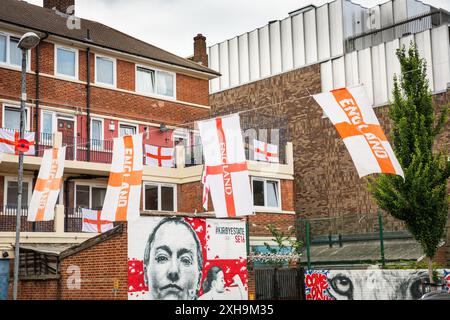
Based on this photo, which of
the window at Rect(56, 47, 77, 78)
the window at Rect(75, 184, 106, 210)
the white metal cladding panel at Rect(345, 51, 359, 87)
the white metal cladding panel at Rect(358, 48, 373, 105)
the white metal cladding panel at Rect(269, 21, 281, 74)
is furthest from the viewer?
the white metal cladding panel at Rect(269, 21, 281, 74)

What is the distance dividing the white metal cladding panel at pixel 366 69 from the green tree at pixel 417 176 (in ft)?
56.5

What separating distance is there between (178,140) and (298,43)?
12284mm

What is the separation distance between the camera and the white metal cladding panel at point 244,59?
42.3 m

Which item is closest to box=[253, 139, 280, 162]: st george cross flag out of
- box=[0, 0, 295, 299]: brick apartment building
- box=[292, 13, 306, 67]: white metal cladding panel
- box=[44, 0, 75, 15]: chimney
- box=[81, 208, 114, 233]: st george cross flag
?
box=[0, 0, 295, 299]: brick apartment building

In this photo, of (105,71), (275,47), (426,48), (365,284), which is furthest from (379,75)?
(365,284)

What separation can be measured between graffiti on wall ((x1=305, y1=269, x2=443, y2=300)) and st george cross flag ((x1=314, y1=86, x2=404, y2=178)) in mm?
6055

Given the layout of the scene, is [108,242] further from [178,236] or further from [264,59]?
[264,59]

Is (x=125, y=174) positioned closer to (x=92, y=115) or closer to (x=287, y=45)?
(x=92, y=115)

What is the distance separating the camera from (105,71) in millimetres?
29172

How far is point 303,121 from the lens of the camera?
37906mm

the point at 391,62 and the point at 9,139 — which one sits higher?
the point at 391,62

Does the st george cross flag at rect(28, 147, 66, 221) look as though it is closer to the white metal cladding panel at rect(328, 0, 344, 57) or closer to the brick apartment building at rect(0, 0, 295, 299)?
the brick apartment building at rect(0, 0, 295, 299)

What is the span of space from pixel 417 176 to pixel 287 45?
24040 mm

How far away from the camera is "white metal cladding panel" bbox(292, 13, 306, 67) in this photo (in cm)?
3909
